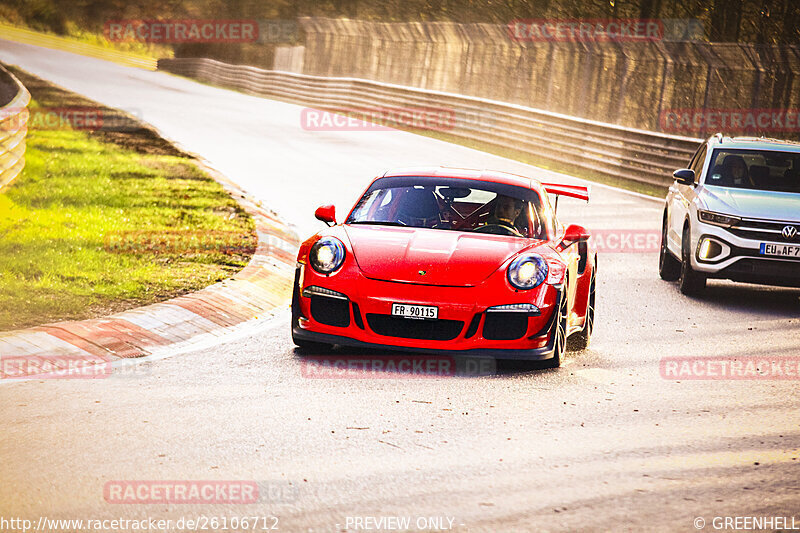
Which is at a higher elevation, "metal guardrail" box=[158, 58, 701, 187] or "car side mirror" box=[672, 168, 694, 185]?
"car side mirror" box=[672, 168, 694, 185]

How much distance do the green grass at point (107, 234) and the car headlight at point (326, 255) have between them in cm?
206

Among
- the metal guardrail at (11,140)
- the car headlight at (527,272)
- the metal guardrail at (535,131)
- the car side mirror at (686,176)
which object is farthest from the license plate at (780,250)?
the metal guardrail at (535,131)

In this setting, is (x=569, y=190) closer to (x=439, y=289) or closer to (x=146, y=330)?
(x=439, y=289)

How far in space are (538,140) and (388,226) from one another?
19.1 m

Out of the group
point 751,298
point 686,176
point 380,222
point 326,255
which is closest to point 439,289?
point 326,255

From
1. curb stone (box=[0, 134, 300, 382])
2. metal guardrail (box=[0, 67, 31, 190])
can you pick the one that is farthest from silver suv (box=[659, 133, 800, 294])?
metal guardrail (box=[0, 67, 31, 190])

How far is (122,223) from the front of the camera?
14.1 metres

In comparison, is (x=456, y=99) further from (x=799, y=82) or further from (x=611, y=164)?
(x=799, y=82)

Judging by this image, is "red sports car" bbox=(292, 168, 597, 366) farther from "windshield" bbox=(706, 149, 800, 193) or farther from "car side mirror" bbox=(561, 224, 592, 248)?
"windshield" bbox=(706, 149, 800, 193)

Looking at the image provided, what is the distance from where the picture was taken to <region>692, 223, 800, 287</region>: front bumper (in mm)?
11383

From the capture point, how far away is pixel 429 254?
7.96 meters

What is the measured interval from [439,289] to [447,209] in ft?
6.09

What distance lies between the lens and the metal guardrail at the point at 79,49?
5572cm

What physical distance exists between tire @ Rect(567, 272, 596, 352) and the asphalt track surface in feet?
0.43
